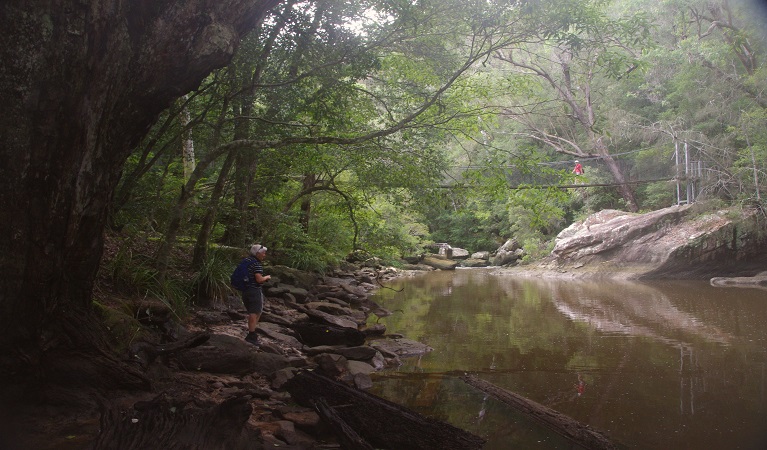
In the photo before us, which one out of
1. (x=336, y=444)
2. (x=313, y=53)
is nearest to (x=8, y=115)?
(x=336, y=444)

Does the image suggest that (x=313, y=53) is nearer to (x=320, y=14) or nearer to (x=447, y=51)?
(x=320, y=14)

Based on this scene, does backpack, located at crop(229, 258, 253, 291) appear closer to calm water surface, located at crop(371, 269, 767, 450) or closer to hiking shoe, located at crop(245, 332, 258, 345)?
hiking shoe, located at crop(245, 332, 258, 345)

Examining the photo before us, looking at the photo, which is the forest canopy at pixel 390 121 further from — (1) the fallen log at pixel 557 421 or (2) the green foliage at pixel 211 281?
(1) the fallen log at pixel 557 421

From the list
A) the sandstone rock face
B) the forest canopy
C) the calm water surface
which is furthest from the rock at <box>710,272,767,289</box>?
the calm water surface

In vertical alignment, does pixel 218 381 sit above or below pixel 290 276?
below

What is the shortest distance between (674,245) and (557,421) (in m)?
17.5

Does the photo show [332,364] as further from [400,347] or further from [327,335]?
[400,347]

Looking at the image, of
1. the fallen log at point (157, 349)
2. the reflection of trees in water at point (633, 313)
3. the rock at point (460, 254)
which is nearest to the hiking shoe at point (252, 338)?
the fallen log at point (157, 349)

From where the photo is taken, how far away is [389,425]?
411 centimetres

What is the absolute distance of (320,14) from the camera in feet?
23.8

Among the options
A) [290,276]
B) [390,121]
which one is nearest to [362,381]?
[390,121]

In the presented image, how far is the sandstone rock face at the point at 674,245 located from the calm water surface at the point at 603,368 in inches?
241

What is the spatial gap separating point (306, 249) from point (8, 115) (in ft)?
35.7

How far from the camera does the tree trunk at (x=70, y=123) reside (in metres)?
3.34
